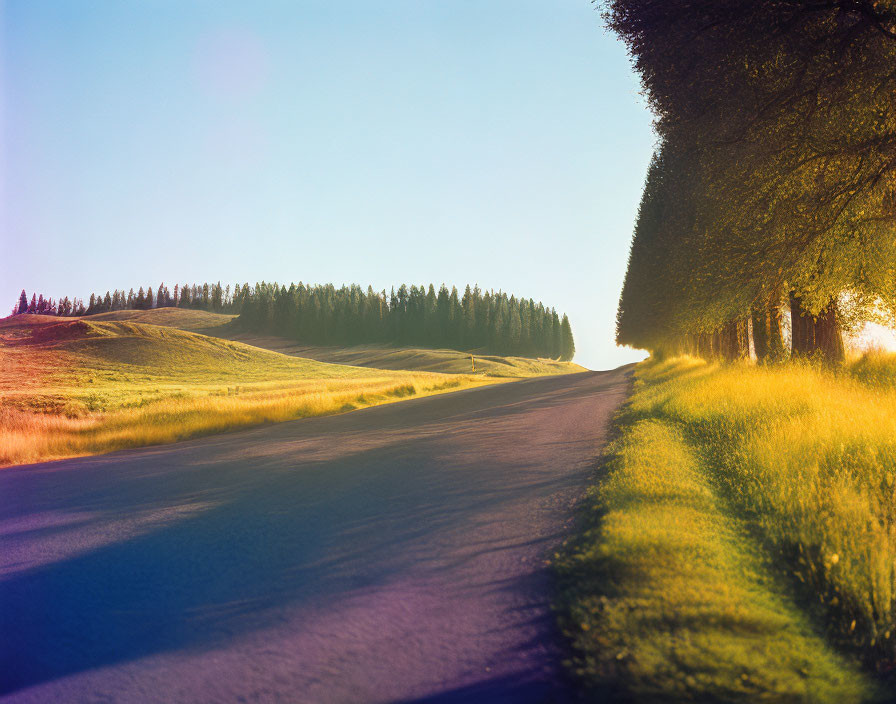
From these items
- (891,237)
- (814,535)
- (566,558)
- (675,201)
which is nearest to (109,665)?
(566,558)

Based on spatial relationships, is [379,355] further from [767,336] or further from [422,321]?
[767,336]

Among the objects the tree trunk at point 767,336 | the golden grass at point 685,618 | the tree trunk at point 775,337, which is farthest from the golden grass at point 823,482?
the tree trunk at point 767,336

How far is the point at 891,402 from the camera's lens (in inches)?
345

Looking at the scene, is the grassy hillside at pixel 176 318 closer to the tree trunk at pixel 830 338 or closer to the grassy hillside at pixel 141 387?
the grassy hillside at pixel 141 387

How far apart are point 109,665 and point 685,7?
939 centimetres

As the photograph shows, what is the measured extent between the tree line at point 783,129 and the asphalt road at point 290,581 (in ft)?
16.7

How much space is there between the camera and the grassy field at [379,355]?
8125 centimetres

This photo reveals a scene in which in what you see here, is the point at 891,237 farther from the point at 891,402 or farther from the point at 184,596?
the point at 184,596

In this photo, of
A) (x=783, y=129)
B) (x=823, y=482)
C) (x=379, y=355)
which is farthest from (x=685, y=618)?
(x=379, y=355)

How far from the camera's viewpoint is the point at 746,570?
4059 millimetres

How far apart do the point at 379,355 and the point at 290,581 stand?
96.9 m

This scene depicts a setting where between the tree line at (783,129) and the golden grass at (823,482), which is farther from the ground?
the tree line at (783,129)

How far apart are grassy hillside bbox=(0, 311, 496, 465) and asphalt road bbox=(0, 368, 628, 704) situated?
5.89 metres

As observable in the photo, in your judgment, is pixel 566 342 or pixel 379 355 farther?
pixel 566 342
